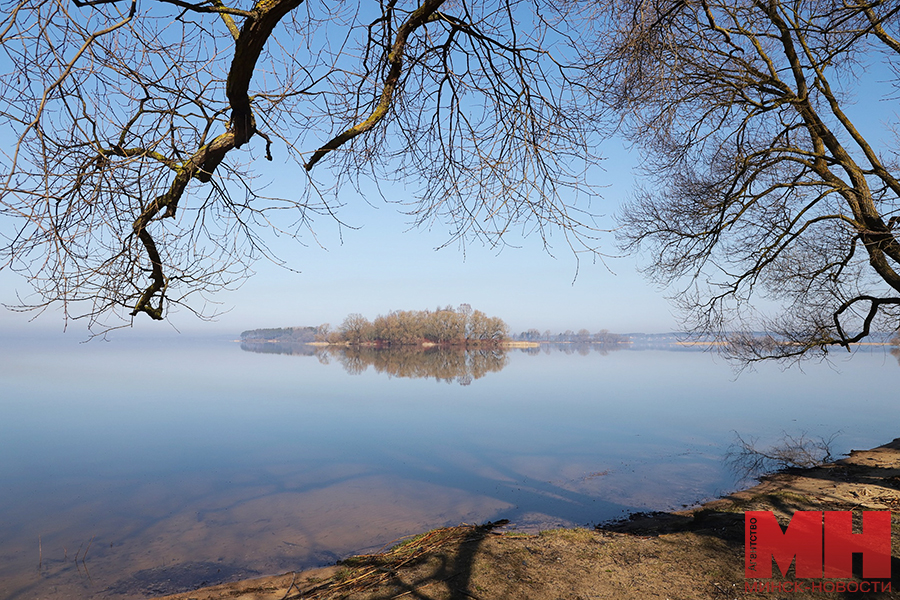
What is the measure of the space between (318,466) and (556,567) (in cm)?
776

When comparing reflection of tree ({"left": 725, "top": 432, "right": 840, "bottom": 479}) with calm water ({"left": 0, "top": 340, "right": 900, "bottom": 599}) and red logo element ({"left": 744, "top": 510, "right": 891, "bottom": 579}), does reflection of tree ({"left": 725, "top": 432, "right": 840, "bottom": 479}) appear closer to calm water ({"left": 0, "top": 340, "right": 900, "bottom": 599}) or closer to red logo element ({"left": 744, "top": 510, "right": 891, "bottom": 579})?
calm water ({"left": 0, "top": 340, "right": 900, "bottom": 599})

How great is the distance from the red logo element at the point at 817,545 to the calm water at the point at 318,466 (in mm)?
3197

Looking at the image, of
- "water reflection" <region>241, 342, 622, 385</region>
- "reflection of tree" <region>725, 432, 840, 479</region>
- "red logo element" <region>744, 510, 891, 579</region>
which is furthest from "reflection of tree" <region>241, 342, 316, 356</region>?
"red logo element" <region>744, 510, 891, 579</region>

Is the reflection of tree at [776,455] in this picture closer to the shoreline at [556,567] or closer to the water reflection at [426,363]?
the shoreline at [556,567]

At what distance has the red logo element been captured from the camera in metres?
3.38

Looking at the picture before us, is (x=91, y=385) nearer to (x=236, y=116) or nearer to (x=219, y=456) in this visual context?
(x=219, y=456)

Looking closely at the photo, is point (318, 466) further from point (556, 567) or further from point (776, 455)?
point (776, 455)

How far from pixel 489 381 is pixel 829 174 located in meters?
22.0

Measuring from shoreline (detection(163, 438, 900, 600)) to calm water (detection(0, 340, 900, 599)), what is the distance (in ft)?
5.33

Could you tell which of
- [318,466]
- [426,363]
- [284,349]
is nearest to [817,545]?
[318,466]

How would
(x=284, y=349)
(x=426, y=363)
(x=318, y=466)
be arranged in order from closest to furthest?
1. (x=318, y=466)
2. (x=426, y=363)
3. (x=284, y=349)

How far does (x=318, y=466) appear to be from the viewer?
10.5 meters

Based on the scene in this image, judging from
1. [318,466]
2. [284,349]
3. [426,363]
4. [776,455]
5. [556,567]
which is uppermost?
[556,567]

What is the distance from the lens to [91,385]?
80.9ft
